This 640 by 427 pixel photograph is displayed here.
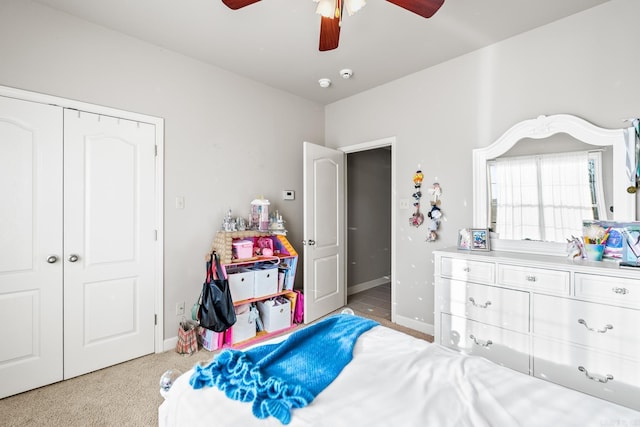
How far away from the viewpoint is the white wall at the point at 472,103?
83.7 inches

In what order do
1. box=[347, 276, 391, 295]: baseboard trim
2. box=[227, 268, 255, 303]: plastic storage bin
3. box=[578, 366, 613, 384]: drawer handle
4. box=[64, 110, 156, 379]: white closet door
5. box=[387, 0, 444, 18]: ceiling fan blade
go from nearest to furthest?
box=[387, 0, 444, 18]: ceiling fan blade → box=[578, 366, 613, 384]: drawer handle → box=[64, 110, 156, 379]: white closet door → box=[227, 268, 255, 303]: plastic storage bin → box=[347, 276, 391, 295]: baseboard trim

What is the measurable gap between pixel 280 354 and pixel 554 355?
1.82 metres

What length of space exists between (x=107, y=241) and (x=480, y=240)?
310cm

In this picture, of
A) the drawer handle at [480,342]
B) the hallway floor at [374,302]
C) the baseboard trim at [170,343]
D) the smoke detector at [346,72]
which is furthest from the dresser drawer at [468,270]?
the baseboard trim at [170,343]

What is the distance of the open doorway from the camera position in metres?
4.71

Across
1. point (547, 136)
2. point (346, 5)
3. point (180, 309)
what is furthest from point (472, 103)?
point (180, 309)

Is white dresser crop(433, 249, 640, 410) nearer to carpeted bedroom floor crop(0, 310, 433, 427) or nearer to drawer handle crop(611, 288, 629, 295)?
drawer handle crop(611, 288, 629, 295)

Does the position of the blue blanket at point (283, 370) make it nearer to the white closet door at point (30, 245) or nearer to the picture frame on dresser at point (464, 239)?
the picture frame on dresser at point (464, 239)

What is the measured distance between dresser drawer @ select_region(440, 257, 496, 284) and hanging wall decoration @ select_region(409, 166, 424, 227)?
0.70 m

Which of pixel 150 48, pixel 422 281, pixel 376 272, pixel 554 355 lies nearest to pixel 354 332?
pixel 554 355

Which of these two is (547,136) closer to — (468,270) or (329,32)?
(468,270)

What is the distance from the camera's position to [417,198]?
3133mm

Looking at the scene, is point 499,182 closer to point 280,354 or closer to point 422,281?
point 422,281

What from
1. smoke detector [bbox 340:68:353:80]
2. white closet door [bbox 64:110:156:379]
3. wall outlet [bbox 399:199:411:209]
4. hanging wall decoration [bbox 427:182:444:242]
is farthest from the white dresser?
white closet door [bbox 64:110:156:379]
